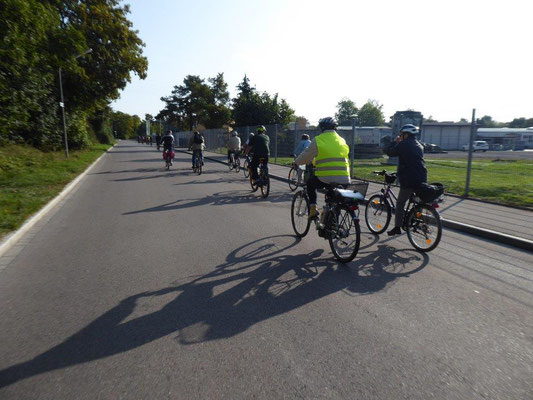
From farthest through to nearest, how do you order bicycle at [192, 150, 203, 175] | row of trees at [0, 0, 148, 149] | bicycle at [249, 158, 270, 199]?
1. bicycle at [192, 150, 203, 175]
2. row of trees at [0, 0, 148, 149]
3. bicycle at [249, 158, 270, 199]

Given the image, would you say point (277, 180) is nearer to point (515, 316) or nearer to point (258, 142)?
point (258, 142)

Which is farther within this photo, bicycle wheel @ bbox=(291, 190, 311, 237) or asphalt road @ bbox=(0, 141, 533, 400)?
bicycle wheel @ bbox=(291, 190, 311, 237)

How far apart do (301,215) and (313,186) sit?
27.4 inches

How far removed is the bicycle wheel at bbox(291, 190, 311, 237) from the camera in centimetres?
586

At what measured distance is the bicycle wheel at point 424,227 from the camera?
506 centimetres

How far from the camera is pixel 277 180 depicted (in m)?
14.5

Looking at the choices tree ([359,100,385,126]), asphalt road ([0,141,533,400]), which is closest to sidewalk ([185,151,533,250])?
asphalt road ([0,141,533,400])

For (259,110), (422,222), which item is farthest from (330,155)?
(259,110)

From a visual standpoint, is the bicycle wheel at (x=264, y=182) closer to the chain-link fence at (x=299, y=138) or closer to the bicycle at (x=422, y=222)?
the bicycle at (x=422, y=222)

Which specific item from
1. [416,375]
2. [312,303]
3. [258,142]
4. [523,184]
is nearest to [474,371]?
[416,375]

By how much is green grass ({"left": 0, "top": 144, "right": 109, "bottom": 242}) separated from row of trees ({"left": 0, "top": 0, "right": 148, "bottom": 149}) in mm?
1180

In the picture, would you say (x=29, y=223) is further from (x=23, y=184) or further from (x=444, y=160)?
(x=444, y=160)

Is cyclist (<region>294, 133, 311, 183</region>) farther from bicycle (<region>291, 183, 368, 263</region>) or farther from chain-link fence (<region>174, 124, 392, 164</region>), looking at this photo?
chain-link fence (<region>174, 124, 392, 164</region>)

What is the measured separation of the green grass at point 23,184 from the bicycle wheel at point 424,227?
6078mm
